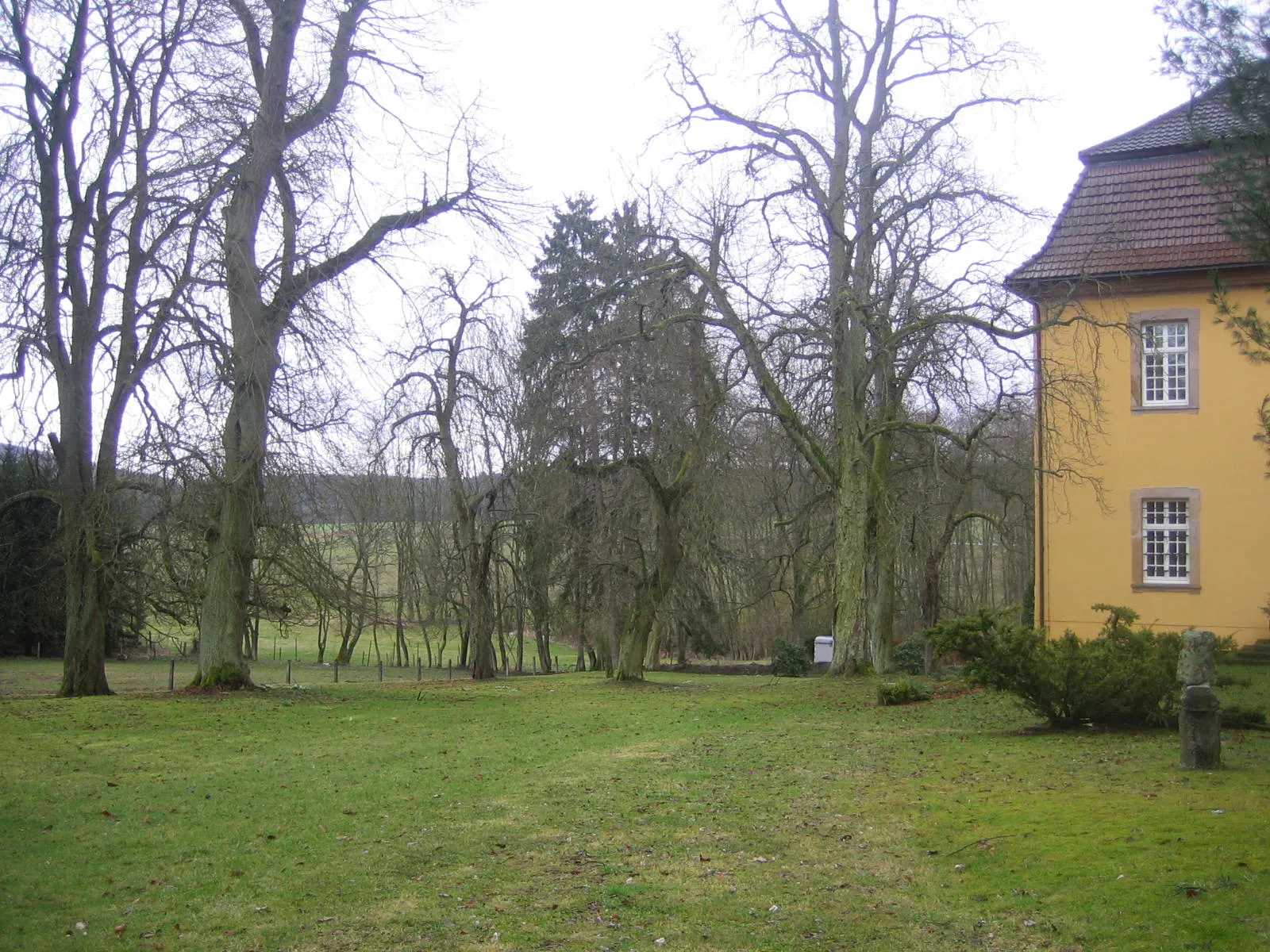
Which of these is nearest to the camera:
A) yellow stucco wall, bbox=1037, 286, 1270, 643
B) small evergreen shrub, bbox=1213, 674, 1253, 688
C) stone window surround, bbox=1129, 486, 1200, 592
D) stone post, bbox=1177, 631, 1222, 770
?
stone post, bbox=1177, 631, 1222, 770

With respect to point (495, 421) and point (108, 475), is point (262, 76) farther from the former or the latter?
point (495, 421)

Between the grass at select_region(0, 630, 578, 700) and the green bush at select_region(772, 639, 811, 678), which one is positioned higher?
the green bush at select_region(772, 639, 811, 678)

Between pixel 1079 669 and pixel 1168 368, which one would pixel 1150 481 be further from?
pixel 1079 669

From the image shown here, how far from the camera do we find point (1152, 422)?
22531mm

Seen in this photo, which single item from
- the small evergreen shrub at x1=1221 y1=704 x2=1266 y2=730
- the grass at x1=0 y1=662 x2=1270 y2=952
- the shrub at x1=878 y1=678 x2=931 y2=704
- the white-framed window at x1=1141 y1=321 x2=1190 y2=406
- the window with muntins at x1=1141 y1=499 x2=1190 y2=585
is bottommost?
the grass at x1=0 y1=662 x2=1270 y2=952

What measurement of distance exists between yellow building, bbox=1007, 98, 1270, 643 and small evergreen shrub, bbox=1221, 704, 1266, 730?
8580 millimetres

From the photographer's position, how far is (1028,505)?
31.5 meters

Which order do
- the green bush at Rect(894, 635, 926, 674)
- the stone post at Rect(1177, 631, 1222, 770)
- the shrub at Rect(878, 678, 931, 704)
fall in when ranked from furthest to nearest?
1. the green bush at Rect(894, 635, 926, 674)
2. the shrub at Rect(878, 678, 931, 704)
3. the stone post at Rect(1177, 631, 1222, 770)

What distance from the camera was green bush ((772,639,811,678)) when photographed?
3506cm

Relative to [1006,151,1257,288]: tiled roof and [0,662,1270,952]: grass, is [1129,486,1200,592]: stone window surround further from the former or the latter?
[0,662,1270,952]: grass

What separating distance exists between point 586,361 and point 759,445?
6.50 metres

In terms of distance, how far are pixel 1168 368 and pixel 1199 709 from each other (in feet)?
45.9

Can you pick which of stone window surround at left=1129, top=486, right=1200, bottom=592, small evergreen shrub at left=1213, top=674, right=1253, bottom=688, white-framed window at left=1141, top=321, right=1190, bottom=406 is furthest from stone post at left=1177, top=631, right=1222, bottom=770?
white-framed window at left=1141, top=321, right=1190, bottom=406

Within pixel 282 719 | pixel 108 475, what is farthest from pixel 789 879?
pixel 108 475
